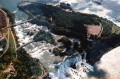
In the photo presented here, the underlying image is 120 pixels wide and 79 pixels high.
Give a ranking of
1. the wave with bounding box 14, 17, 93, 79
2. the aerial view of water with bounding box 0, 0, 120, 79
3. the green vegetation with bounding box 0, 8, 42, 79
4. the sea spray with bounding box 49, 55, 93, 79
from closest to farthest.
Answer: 1. the green vegetation with bounding box 0, 8, 42, 79
2. the sea spray with bounding box 49, 55, 93, 79
3. the wave with bounding box 14, 17, 93, 79
4. the aerial view of water with bounding box 0, 0, 120, 79

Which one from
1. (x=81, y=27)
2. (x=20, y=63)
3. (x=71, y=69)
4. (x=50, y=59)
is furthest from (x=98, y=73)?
(x=20, y=63)

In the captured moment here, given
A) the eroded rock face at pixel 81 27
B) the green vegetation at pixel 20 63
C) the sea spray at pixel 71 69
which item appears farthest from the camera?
the eroded rock face at pixel 81 27

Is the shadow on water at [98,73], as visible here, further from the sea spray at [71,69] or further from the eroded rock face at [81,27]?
the eroded rock face at [81,27]

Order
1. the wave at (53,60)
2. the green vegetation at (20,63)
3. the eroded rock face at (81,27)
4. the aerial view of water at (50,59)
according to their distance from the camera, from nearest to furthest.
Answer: the green vegetation at (20,63), the wave at (53,60), the aerial view of water at (50,59), the eroded rock face at (81,27)

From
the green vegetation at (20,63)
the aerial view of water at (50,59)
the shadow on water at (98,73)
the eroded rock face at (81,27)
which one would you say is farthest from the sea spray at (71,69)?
the green vegetation at (20,63)

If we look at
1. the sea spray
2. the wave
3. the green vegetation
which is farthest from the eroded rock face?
the green vegetation

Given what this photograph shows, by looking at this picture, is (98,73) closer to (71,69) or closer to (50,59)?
(71,69)

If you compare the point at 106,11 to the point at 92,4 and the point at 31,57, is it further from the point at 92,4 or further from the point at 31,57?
the point at 31,57

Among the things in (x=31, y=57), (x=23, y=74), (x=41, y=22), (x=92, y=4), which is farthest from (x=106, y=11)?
(x=23, y=74)

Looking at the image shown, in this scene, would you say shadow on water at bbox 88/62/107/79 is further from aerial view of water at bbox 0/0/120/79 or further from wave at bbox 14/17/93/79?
wave at bbox 14/17/93/79

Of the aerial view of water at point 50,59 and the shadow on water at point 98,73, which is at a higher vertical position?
the aerial view of water at point 50,59

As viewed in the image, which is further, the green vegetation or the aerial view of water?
the aerial view of water
